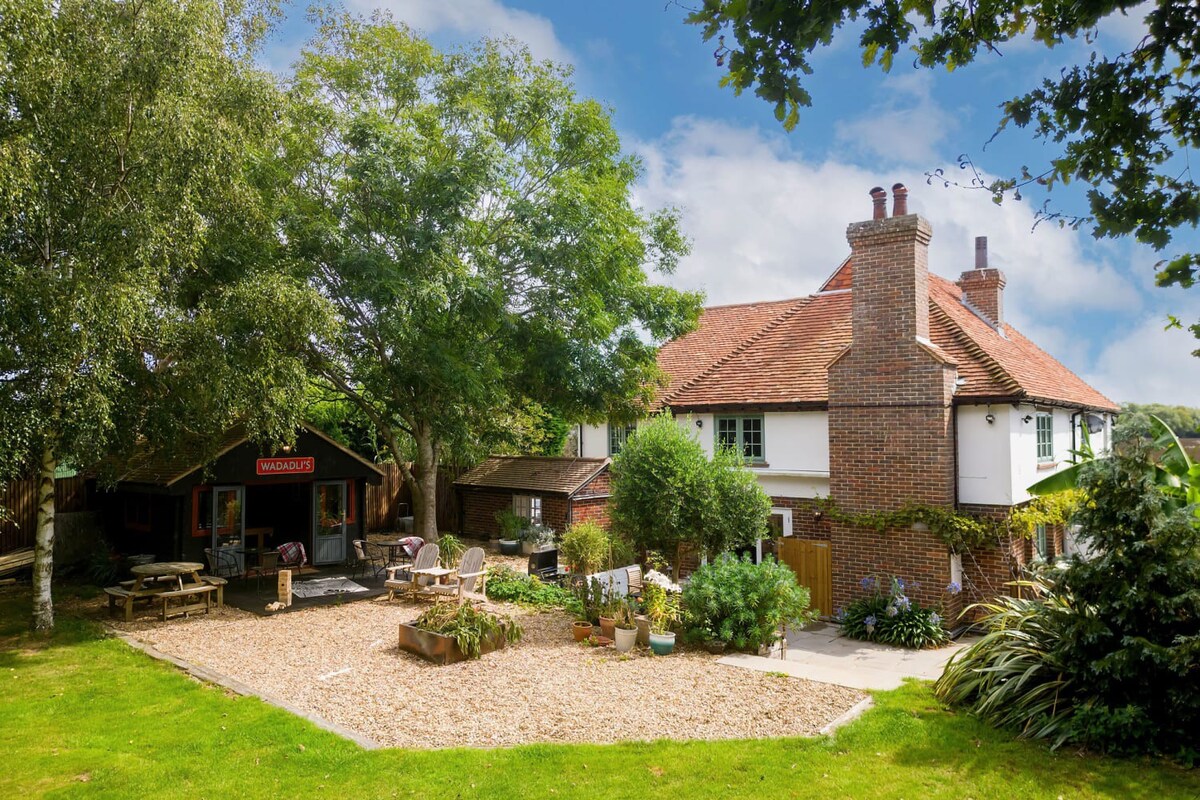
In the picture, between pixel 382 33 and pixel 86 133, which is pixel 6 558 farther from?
pixel 382 33

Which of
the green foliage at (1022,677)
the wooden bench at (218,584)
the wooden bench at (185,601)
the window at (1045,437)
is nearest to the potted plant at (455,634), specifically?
the wooden bench at (185,601)

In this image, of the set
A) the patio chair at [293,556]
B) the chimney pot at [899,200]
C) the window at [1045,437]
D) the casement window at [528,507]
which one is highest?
the chimney pot at [899,200]

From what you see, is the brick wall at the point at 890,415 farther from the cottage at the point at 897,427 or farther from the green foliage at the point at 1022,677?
the green foliage at the point at 1022,677

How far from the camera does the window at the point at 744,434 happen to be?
736 inches

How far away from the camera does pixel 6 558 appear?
16312 mm

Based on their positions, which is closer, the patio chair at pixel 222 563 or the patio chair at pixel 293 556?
the patio chair at pixel 222 563

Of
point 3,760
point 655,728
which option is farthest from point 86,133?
point 655,728

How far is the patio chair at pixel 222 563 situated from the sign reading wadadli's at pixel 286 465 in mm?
2031

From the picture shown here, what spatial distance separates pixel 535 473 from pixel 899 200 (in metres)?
13.2

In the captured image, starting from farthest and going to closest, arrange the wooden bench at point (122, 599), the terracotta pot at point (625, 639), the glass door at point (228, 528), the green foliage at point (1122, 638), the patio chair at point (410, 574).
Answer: the glass door at point (228, 528), the patio chair at point (410, 574), the wooden bench at point (122, 599), the terracotta pot at point (625, 639), the green foliage at point (1122, 638)

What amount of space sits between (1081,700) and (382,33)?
65.8 ft

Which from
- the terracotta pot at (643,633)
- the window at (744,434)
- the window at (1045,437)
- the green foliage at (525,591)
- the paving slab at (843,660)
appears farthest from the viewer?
the window at (744,434)

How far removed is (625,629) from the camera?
12.0 meters

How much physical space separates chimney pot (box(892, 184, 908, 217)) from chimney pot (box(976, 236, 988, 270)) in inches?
245
